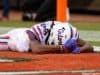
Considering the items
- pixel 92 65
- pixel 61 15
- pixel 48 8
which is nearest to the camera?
pixel 92 65

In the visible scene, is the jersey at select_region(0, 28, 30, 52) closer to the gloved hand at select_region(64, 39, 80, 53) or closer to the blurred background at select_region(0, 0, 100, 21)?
Answer: the gloved hand at select_region(64, 39, 80, 53)

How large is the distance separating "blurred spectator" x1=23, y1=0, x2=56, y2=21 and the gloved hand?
19.4 ft

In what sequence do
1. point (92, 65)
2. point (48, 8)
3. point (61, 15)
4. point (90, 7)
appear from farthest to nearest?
point (90, 7) < point (48, 8) < point (61, 15) < point (92, 65)

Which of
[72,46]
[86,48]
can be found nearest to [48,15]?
[86,48]

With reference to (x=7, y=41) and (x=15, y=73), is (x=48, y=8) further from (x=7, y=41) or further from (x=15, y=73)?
(x=15, y=73)

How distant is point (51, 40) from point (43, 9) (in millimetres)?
6204

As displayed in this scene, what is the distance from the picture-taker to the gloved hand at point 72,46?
6.42m

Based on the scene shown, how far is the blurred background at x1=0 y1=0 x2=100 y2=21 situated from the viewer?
12.6 metres

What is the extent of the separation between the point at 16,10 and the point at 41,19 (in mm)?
5753

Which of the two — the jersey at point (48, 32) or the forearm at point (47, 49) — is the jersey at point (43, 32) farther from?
the forearm at point (47, 49)

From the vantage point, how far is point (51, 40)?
6.48 m

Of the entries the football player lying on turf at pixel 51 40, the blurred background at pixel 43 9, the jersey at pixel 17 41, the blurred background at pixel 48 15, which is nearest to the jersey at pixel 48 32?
the football player lying on turf at pixel 51 40

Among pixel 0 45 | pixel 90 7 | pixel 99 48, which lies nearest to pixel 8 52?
pixel 0 45

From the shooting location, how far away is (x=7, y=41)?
6883 mm
